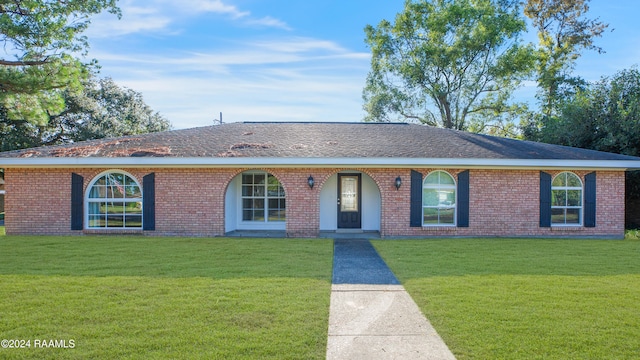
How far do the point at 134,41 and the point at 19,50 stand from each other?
513 cm

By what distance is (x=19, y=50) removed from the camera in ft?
38.5

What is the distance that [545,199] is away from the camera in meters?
12.4

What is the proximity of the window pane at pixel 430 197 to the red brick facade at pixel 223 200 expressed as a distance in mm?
532

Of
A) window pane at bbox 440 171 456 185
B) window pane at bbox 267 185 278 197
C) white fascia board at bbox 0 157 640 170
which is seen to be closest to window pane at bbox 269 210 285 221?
window pane at bbox 267 185 278 197

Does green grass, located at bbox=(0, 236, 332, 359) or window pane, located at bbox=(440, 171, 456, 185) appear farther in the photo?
window pane, located at bbox=(440, 171, 456, 185)

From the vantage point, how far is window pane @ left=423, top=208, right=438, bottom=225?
12.5 metres

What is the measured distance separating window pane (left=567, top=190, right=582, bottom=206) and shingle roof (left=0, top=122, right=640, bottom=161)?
1.09m

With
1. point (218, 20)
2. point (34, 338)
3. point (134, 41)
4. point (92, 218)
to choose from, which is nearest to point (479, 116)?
point (218, 20)

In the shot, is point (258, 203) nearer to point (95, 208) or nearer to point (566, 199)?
point (95, 208)

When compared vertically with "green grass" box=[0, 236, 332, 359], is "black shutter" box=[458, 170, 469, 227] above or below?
above

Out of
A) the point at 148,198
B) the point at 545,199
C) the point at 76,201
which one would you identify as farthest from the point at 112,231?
the point at 545,199

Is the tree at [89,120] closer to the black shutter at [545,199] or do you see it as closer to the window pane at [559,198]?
the black shutter at [545,199]

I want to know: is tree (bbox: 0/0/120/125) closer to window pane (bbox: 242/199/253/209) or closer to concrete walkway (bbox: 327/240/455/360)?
window pane (bbox: 242/199/253/209)

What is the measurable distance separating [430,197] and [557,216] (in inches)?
158
